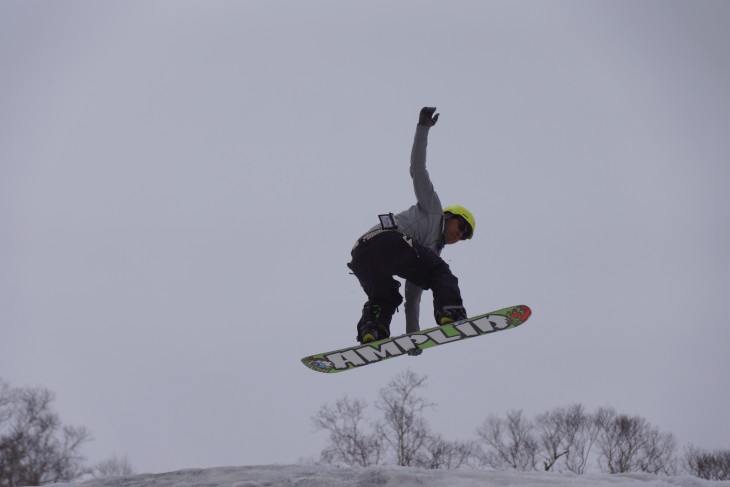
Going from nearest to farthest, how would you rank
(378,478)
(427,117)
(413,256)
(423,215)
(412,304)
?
(378,478)
(427,117)
(413,256)
(423,215)
(412,304)

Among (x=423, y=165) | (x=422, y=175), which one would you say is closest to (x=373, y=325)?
(x=422, y=175)

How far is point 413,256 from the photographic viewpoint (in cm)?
738

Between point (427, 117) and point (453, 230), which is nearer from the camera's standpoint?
point (427, 117)

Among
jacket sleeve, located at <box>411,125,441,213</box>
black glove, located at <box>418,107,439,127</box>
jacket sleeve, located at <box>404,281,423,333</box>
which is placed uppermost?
black glove, located at <box>418,107,439,127</box>

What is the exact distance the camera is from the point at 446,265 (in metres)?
7.53

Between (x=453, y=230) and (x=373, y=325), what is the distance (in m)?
1.39

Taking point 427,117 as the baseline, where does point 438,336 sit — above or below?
below

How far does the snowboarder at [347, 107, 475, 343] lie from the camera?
23.8ft

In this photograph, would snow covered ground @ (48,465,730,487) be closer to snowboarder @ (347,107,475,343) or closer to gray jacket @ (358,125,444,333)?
snowboarder @ (347,107,475,343)

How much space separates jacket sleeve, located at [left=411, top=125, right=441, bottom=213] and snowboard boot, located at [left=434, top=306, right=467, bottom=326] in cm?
110

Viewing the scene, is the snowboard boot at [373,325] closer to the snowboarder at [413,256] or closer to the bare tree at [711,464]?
the snowboarder at [413,256]

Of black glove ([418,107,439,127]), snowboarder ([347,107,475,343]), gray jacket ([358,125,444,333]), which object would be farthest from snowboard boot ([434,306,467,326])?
black glove ([418,107,439,127])

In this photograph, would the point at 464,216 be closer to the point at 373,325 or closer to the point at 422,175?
the point at 422,175

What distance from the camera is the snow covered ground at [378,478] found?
19.8 feet
